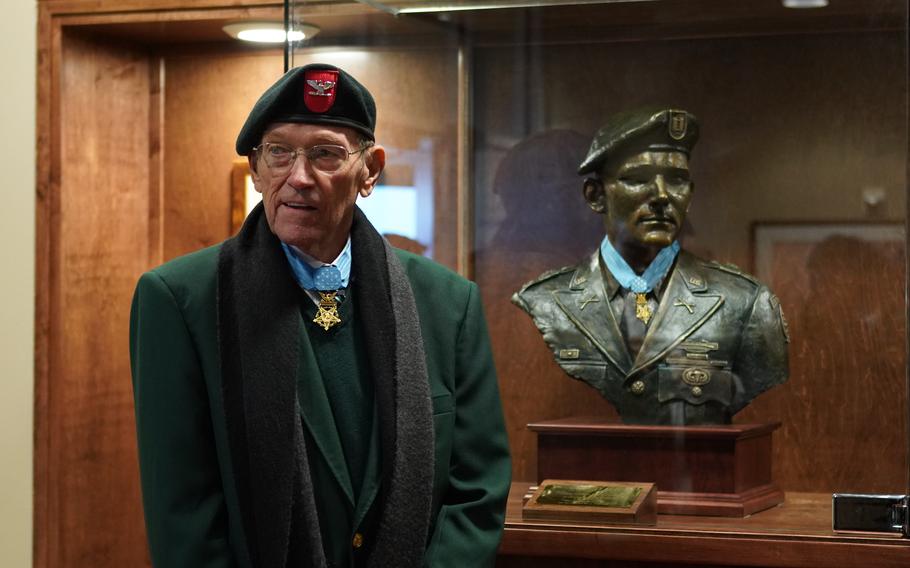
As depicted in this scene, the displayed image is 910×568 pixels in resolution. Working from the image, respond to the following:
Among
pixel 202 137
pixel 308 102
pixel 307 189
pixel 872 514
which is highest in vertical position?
pixel 202 137

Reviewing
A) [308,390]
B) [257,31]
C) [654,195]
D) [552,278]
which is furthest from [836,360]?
[257,31]

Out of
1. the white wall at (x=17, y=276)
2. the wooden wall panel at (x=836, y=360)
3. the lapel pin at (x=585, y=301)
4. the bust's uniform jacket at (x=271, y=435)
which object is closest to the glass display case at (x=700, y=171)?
Answer: the wooden wall panel at (x=836, y=360)

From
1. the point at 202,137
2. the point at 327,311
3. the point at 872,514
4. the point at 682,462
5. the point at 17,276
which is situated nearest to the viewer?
the point at 327,311

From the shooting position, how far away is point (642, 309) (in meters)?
2.72

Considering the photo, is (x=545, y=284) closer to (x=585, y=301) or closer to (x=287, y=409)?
(x=585, y=301)

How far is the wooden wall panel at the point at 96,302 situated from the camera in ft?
10.9

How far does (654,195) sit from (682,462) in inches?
20.5

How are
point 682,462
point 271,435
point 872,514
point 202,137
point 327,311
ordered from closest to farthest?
point 271,435 → point 327,311 → point 872,514 → point 682,462 → point 202,137

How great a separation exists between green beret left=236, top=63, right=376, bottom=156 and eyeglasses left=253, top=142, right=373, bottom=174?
0.03m

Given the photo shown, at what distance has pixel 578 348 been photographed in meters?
2.76

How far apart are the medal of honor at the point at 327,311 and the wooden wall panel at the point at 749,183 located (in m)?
0.93

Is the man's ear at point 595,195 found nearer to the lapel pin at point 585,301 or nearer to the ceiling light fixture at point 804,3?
the lapel pin at point 585,301

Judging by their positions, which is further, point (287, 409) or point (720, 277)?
point (720, 277)

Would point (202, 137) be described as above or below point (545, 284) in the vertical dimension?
above
